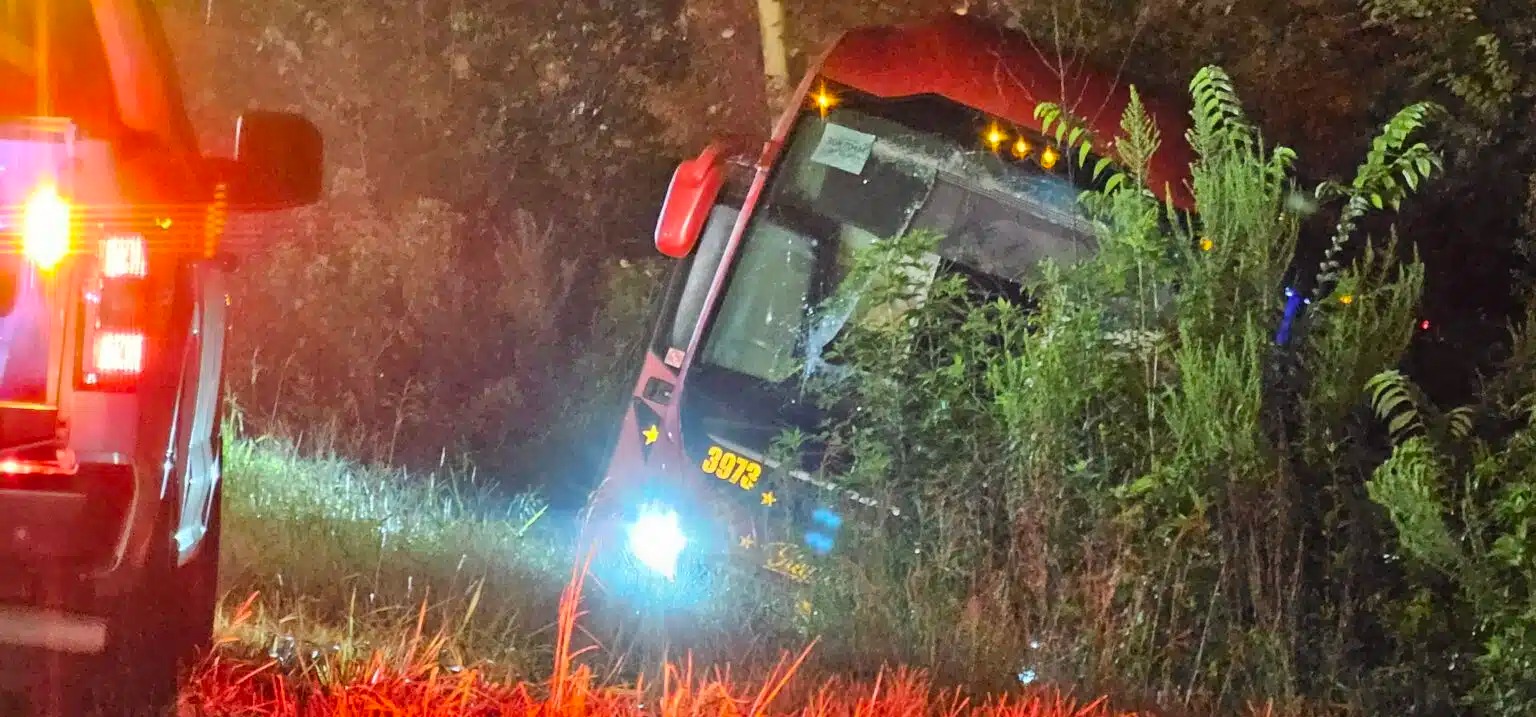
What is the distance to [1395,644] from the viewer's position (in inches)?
205

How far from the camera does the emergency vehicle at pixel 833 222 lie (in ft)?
19.5

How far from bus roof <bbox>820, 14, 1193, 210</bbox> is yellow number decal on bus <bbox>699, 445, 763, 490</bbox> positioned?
1.57 metres

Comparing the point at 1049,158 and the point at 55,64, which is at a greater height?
the point at 1049,158

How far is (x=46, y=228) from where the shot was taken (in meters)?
3.30

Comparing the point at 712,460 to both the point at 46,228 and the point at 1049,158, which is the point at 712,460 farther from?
the point at 46,228

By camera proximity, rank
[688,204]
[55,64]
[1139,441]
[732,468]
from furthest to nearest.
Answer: [688,204] → [732,468] → [1139,441] → [55,64]

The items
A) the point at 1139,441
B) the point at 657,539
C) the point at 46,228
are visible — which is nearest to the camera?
the point at 46,228

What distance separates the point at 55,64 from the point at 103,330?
2.23 feet

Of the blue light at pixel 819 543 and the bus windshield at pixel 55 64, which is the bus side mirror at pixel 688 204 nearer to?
the blue light at pixel 819 543

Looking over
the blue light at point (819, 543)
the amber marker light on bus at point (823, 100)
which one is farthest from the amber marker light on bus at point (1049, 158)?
the blue light at point (819, 543)

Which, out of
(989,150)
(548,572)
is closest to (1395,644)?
(989,150)

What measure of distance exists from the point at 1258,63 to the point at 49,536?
702cm

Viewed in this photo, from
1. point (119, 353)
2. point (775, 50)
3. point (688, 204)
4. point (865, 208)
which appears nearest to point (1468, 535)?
point (865, 208)

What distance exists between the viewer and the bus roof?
6281mm
